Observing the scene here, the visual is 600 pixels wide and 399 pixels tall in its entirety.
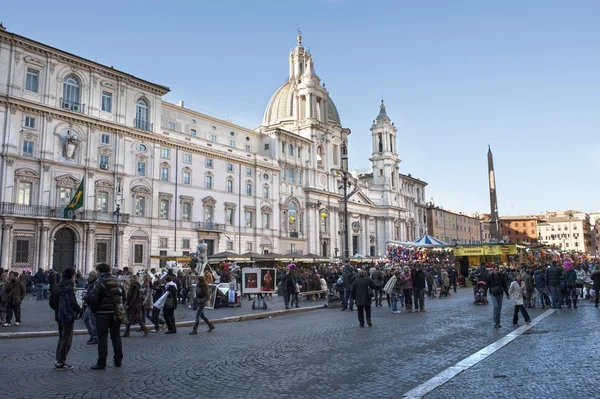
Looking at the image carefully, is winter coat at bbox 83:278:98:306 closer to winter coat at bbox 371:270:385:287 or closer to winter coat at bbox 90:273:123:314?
winter coat at bbox 90:273:123:314

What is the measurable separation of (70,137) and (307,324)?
88.2ft

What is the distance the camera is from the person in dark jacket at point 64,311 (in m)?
8.24

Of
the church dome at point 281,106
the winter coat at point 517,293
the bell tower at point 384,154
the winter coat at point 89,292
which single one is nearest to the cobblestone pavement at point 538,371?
the winter coat at point 517,293

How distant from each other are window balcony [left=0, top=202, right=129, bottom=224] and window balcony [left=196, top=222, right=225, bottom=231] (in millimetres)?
7602

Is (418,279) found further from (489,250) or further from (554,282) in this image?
(489,250)

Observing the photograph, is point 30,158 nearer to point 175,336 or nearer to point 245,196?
point 245,196

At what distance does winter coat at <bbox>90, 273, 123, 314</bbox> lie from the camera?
27.0 feet

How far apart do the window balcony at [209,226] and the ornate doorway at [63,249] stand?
448 inches

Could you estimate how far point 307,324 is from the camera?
47.9ft

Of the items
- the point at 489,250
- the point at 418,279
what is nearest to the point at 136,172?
the point at 489,250

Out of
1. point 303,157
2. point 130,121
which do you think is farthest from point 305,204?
point 130,121

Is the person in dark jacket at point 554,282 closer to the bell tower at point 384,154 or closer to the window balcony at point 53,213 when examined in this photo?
the window balcony at point 53,213

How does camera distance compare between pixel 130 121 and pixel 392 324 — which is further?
pixel 130 121

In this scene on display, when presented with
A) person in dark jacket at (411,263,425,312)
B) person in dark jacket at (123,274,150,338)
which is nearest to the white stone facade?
person in dark jacket at (411,263,425,312)
